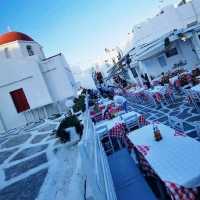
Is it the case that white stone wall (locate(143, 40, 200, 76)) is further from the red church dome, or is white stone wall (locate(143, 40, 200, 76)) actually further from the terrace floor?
the terrace floor

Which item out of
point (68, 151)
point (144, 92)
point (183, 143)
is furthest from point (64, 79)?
point (183, 143)

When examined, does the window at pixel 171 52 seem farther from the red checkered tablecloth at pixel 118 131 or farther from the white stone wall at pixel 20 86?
the red checkered tablecloth at pixel 118 131

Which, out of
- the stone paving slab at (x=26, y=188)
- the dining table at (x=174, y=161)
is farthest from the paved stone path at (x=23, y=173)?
the dining table at (x=174, y=161)

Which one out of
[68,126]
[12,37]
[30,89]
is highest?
[12,37]

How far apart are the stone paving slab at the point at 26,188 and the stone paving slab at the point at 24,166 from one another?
3.03 feet

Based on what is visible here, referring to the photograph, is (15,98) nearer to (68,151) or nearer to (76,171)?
(68,151)

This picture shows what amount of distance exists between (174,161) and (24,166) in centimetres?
629

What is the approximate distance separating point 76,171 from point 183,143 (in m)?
2.88

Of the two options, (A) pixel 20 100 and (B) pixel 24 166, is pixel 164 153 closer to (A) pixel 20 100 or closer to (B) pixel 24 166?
(B) pixel 24 166

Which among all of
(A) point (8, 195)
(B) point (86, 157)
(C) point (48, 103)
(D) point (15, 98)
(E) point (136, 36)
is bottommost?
(A) point (8, 195)

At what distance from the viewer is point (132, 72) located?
3194cm

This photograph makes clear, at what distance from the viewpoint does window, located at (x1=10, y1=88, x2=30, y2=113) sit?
88.6 ft

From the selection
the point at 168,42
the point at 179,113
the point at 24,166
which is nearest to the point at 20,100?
the point at 168,42

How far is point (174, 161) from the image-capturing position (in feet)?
13.1
